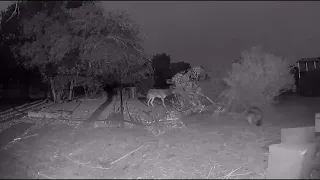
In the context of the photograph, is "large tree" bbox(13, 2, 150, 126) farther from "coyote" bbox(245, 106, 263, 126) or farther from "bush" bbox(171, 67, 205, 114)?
"coyote" bbox(245, 106, 263, 126)

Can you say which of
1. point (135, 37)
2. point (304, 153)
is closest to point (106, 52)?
point (135, 37)

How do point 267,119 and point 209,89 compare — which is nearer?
point 267,119

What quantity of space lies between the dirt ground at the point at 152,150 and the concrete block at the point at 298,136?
0.84m

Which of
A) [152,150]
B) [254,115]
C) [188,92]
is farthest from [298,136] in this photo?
[188,92]

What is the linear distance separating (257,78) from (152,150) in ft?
14.0

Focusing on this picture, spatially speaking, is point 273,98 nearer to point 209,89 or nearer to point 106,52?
point 209,89

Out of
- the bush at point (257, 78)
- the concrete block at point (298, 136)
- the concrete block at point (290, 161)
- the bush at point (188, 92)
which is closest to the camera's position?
the concrete block at point (290, 161)

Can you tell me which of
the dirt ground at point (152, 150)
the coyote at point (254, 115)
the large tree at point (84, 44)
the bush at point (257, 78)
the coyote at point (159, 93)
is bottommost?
the dirt ground at point (152, 150)

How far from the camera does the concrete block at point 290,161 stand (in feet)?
21.3

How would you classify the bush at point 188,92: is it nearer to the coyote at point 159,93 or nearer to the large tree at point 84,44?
the coyote at point 159,93

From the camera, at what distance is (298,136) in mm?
7211

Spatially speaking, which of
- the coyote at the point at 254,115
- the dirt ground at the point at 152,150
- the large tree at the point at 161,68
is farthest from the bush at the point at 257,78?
the large tree at the point at 161,68

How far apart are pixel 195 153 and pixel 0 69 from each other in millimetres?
7968

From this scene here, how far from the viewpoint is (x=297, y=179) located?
6.43m
